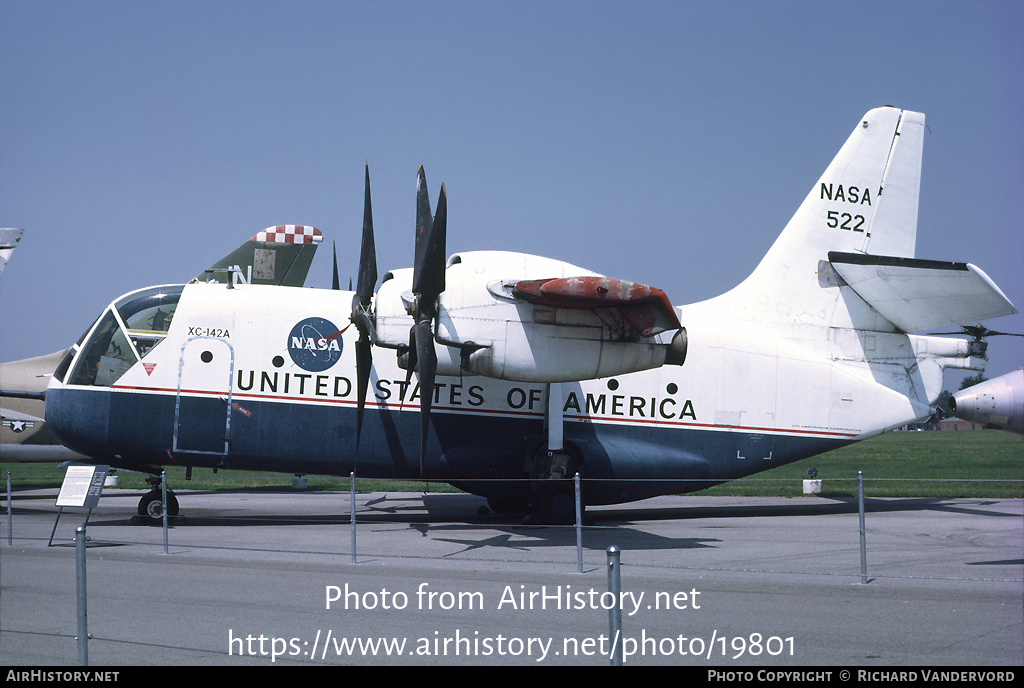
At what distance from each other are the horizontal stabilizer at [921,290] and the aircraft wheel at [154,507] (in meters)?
15.3

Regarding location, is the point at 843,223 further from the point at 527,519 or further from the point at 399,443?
the point at 399,443

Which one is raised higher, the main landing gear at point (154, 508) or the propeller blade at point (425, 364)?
the propeller blade at point (425, 364)

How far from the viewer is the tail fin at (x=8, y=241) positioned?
9.78 meters

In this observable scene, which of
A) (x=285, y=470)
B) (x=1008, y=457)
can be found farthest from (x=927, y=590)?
(x=1008, y=457)

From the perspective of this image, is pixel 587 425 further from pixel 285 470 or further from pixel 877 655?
pixel 877 655

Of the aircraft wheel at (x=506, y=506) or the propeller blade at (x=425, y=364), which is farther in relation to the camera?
the aircraft wheel at (x=506, y=506)

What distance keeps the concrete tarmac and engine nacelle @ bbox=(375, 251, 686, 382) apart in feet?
10.2

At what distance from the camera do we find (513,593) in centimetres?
1015

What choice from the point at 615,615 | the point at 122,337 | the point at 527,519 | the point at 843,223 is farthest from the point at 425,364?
the point at 843,223

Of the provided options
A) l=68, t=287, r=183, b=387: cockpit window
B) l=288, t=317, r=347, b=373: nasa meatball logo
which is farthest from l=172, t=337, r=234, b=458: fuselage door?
l=288, t=317, r=347, b=373: nasa meatball logo

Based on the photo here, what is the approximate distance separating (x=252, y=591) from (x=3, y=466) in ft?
119

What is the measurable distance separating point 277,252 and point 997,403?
1884 cm

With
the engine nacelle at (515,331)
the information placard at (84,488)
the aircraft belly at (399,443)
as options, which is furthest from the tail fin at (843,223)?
the information placard at (84,488)

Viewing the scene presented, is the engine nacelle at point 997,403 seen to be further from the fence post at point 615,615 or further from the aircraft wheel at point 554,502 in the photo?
the fence post at point 615,615
